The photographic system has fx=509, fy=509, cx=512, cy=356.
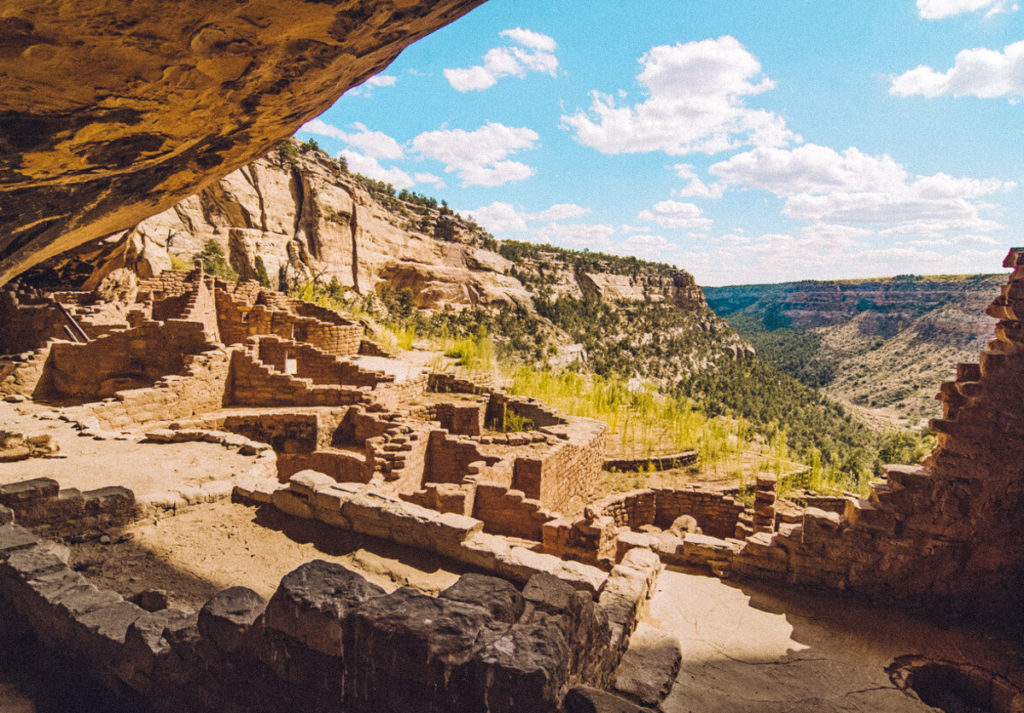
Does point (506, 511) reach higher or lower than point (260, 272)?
lower

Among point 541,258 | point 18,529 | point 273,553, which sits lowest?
point 273,553

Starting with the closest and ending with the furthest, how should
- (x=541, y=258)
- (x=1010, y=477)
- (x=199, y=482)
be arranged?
(x=1010, y=477) → (x=199, y=482) → (x=541, y=258)

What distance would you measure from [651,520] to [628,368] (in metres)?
27.7

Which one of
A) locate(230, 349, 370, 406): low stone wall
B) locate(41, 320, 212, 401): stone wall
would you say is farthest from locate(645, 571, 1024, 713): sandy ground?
locate(41, 320, 212, 401): stone wall

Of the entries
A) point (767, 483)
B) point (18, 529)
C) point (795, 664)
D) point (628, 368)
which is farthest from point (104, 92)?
point (628, 368)

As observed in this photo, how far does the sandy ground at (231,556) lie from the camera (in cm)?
462

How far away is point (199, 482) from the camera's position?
715 cm

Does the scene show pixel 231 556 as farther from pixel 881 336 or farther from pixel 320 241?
pixel 881 336

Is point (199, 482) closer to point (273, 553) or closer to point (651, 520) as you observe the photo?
point (273, 553)

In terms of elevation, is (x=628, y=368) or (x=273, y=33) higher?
(x=273, y=33)

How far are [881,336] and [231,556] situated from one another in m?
76.7

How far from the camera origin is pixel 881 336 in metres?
63.8

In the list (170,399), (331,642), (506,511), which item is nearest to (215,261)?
(170,399)

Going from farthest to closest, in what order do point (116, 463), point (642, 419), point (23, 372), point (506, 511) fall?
1. point (642, 419)
2. point (23, 372)
3. point (506, 511)
4. point (116, 463)
